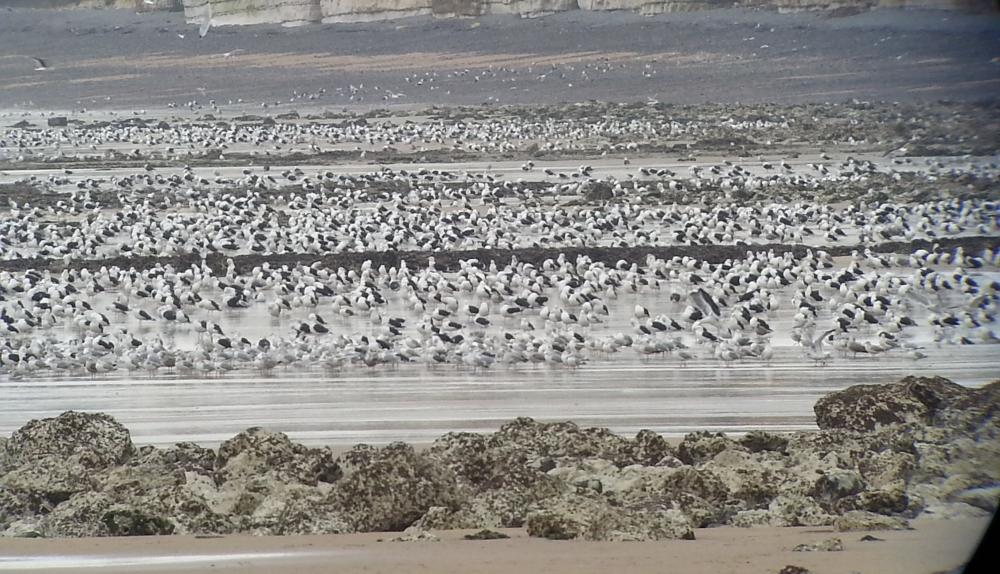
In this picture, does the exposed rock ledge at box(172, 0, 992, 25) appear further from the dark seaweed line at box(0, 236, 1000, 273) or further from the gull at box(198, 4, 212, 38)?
the dark seaweed line at box(0, 236, 1000, 273)

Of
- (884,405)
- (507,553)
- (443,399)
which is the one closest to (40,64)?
(443,399)

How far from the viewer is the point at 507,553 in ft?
11.9

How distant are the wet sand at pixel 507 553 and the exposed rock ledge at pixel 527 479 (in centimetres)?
14

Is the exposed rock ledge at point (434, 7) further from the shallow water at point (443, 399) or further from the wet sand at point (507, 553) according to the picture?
the wet sand at point (507, 553)

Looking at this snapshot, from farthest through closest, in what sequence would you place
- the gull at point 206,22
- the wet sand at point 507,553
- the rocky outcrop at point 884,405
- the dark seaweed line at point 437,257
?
the gull at point 206,22
the dark seaweed line at point 437,257
the rocky outcrop at point 884,405
the wet sand at point 507,553

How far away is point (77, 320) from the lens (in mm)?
6645

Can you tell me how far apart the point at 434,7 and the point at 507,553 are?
11.1m

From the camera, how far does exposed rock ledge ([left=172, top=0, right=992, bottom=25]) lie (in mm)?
13164

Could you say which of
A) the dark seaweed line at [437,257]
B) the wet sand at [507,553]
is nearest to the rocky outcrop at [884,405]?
the wet sand at [507,553]

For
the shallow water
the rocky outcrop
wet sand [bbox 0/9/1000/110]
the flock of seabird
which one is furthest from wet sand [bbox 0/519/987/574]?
wet sand [bbox 0/9/1000/110]

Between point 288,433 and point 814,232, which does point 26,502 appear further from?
point 814,232

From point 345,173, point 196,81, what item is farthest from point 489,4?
point 196,81

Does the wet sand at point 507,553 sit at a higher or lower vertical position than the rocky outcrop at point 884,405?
lower

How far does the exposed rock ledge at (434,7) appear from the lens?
43.2 feet
